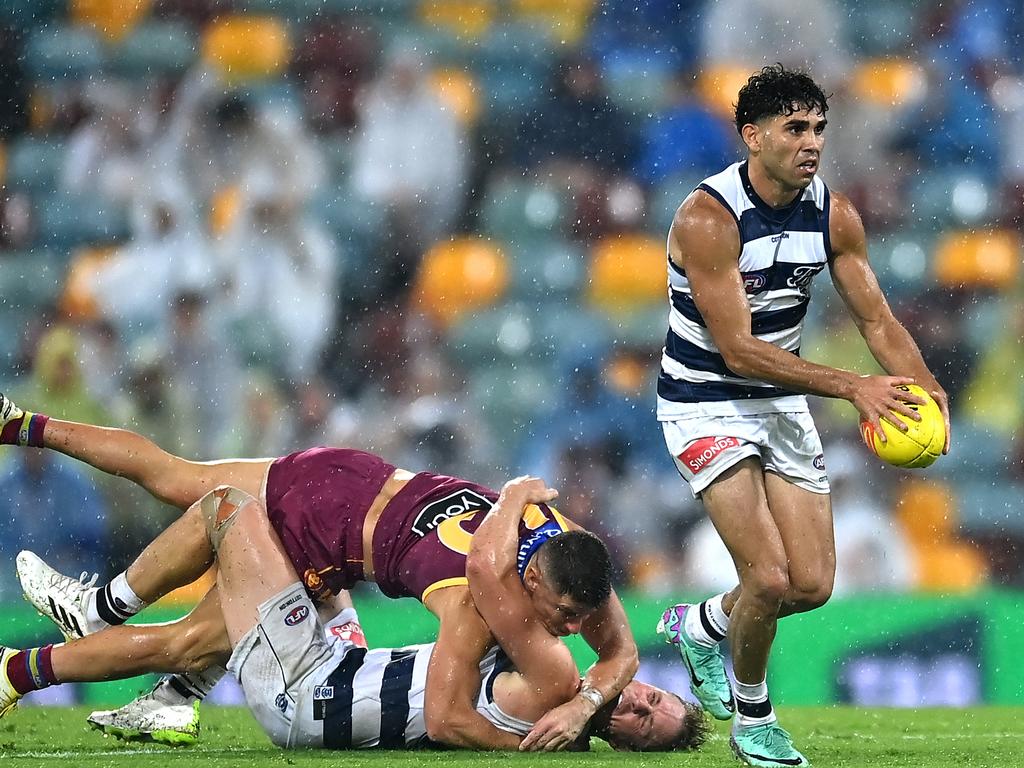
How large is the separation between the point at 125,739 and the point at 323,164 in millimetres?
6030

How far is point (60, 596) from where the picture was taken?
5.96 m

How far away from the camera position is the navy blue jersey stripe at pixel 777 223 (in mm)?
5305

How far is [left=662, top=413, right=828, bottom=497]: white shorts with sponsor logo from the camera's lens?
5285 mm

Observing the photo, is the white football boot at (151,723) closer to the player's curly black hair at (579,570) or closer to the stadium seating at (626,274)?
the player's curly black hair at (579,570)

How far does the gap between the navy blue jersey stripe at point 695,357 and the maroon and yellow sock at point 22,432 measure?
8.68ft

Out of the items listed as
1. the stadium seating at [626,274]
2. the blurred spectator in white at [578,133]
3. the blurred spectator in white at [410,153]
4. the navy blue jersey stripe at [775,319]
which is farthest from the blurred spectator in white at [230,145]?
the navy blue jersey stripe at [775,319]

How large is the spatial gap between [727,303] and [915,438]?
2.55 feet

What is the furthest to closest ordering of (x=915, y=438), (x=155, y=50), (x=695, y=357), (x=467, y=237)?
(x=155, y=50) < (x=467, y=237) < (x=695, y=357) < (x=915, y=438)

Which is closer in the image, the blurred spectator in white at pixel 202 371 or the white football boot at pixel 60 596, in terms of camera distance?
the white football boot at pixel 60 596

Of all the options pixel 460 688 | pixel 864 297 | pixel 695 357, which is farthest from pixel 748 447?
pixel 460 688

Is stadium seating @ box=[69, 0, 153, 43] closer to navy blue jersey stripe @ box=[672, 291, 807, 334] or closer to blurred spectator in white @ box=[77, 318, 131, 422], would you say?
blurred spectator in white @ box=[77, 318, 131, 422]

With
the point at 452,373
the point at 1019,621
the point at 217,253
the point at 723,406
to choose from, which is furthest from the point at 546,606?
the point at 217,253

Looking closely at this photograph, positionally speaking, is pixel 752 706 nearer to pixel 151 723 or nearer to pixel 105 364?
pixel 151 723

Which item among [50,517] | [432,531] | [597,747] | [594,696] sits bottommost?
[597,747]
